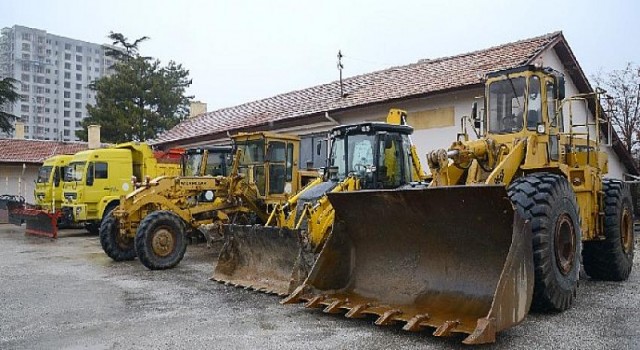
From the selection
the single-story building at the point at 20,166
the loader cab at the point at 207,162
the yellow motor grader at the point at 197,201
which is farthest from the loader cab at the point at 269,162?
the single-story building at the point at 20,166

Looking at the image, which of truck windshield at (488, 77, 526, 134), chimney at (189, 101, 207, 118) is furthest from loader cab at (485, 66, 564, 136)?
chimney at (189, 101, 207, 118)

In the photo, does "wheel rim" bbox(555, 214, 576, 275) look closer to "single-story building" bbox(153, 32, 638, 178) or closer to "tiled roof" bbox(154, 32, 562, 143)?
"single-story building" bbox(153, 32, 638, 178)

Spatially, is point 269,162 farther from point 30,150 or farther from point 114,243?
point 30,150

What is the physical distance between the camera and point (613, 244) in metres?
7.88

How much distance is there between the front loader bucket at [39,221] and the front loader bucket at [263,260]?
10002 mm

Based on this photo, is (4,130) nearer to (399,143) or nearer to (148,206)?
(148,206)

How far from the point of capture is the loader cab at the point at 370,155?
9281 millimetres

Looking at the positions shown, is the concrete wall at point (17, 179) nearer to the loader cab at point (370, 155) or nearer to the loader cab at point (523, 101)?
the loader cab at point (370, 155)

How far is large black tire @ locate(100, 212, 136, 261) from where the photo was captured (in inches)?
444

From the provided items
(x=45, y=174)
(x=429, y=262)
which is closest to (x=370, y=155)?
(x=429, y=262)

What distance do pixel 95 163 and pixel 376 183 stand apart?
35.9ft

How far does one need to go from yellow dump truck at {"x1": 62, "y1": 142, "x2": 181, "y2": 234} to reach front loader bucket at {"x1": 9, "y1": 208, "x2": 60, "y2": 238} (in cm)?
65

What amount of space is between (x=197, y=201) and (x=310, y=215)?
4.39 m

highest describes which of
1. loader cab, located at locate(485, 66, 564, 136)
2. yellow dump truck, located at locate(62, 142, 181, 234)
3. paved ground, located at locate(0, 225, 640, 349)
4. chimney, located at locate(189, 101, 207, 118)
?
chimney, located at locate(189, 101, 207, 118)
